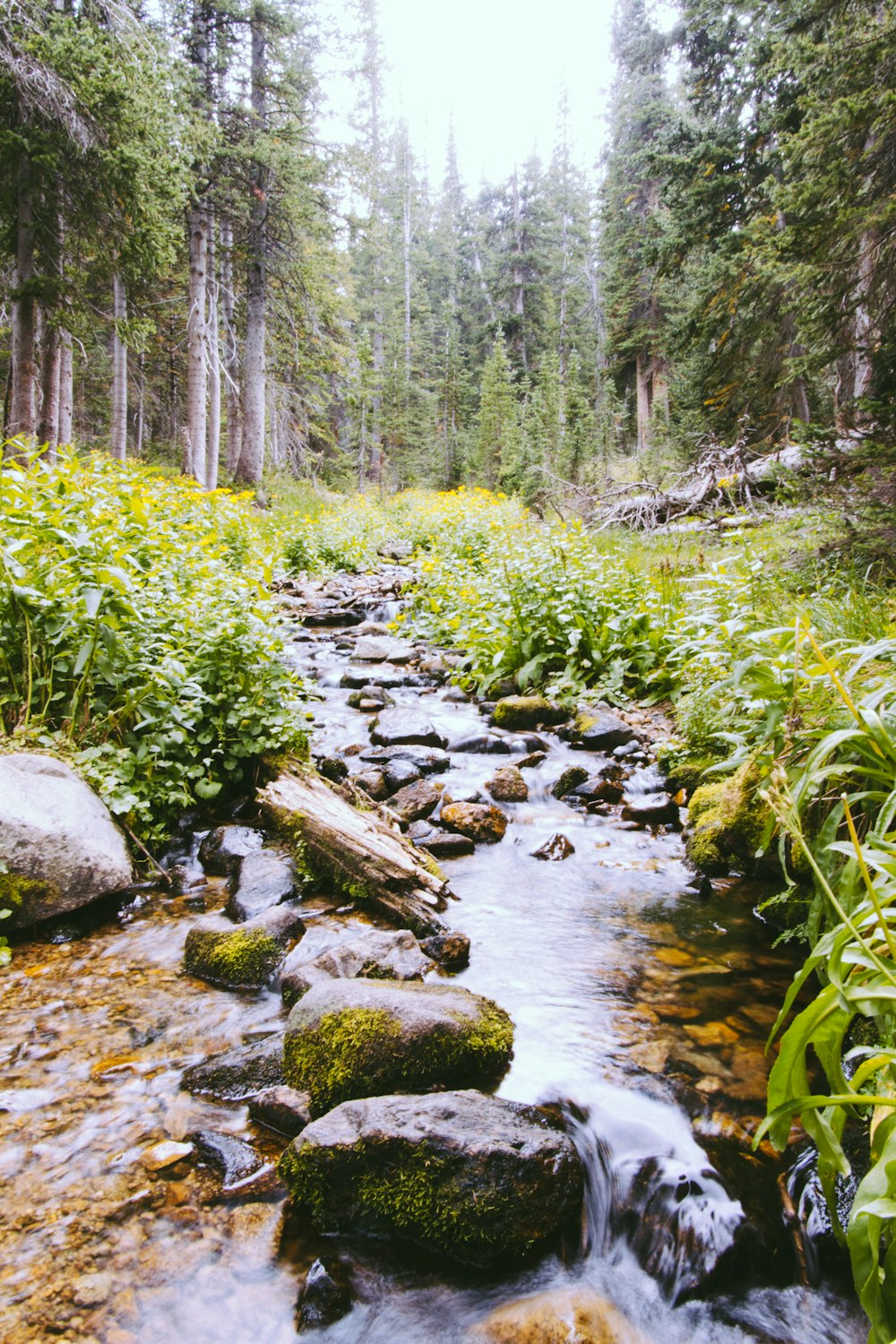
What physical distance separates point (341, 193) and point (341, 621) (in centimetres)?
1343

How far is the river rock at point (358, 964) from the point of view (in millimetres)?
2795

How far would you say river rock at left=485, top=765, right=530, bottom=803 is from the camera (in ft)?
16.1

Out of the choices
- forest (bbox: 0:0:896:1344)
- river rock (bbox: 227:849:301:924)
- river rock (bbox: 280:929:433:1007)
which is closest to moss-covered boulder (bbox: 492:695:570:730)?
forest (bbox: 0:0:896:1344)

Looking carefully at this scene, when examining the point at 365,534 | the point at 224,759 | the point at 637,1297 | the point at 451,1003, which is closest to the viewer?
the point at 637,1297

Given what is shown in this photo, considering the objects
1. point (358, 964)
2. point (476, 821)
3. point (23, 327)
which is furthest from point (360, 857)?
point (23, 327)

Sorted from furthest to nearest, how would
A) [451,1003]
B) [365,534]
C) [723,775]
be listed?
[365,534], [723,775], [451,1003]

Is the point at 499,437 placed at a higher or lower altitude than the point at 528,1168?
higher

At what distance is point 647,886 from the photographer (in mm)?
3867

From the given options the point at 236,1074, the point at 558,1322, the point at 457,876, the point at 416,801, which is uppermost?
the point at 416,801

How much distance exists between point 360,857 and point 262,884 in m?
0.52

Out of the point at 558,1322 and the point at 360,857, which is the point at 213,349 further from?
the point at 558,1322

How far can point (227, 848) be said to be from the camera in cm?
392

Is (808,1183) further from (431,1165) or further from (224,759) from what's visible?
(224,759)

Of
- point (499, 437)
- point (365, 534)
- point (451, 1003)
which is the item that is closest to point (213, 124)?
point (365, 534)
